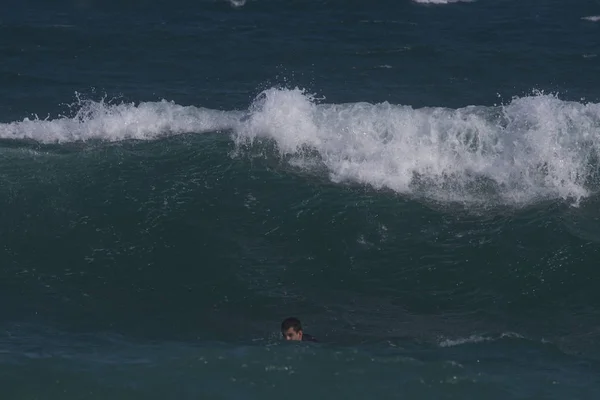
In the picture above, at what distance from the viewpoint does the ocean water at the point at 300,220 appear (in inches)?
481

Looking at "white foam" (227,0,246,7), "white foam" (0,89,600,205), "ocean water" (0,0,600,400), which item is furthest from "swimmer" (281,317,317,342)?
"white foam" (227,0,246,7)

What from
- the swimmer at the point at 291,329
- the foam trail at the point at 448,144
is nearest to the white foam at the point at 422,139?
the foam trail at the point at 448,144

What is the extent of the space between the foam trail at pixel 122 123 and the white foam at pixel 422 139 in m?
0.03

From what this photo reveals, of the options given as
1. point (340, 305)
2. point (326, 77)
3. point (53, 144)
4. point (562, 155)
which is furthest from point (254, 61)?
point (340, 305)

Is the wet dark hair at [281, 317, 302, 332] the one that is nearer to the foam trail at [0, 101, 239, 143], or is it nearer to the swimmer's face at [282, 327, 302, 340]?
the swimmer's face at [282, 327, 302, 340]

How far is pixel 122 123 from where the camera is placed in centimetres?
2000

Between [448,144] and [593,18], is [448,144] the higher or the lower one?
the lower one

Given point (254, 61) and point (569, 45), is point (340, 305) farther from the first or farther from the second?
point (569, 45)

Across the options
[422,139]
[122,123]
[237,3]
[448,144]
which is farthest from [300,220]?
[237,3]

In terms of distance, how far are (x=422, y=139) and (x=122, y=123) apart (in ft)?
19.9

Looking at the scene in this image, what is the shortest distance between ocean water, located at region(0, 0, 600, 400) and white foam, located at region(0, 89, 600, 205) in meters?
0.04

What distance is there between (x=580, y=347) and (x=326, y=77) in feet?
39.0

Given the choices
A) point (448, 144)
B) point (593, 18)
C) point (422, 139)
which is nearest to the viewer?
point (448, 144)

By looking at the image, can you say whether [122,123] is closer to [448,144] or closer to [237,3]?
[448,144]
